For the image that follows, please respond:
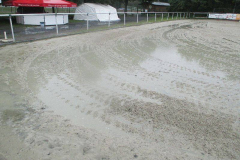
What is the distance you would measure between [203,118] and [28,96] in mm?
3639

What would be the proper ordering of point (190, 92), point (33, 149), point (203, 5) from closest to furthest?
point (33, 149), point (190, 92), point (203, 5)

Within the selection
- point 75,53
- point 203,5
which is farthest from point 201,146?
point 203,5

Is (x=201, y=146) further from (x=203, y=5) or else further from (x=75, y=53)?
(x=203, y=5)

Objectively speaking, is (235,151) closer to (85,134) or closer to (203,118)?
(203,118)

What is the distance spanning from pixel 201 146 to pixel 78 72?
4023 millimetres

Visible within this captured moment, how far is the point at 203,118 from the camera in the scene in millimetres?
3598

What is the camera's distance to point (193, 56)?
320 inches

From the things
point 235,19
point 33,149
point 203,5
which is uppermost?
point 203,5

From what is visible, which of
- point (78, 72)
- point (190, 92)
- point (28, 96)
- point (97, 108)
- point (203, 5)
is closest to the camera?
point (97, 108)

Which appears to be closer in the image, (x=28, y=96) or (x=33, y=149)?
(x=33, y=149)

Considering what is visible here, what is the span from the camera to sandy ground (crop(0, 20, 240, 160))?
2.81 meters

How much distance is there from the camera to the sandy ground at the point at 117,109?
9.22 ft

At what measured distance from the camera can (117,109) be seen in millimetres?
3852

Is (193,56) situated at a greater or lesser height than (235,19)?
lesser
